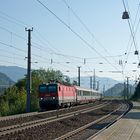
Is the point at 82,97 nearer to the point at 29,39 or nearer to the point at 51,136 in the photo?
the point at 29,39

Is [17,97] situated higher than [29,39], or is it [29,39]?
[29,39]

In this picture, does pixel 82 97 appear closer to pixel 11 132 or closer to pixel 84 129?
pixel 84 129

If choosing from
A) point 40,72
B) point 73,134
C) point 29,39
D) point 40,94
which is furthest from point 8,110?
point 40,72

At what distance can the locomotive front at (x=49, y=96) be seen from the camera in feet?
152

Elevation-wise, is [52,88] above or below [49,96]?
above

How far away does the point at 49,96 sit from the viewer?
46.8 m

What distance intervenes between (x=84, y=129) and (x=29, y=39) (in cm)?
2225

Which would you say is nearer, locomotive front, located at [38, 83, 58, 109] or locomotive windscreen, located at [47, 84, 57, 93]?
locomotive front, located at [38, 83, 58, 109]

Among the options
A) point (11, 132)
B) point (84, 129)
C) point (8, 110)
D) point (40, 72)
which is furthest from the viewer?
point (40, 72)

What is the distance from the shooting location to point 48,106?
46719mm

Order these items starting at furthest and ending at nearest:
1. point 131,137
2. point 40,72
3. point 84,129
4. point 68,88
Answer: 1. point 40,72
2. point 68,88
3. point 84,129
4. point 131,137

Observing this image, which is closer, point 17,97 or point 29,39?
point 29,39

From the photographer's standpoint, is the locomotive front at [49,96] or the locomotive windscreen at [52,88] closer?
the locomotive front at [49,96]

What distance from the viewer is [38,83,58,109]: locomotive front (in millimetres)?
46344
